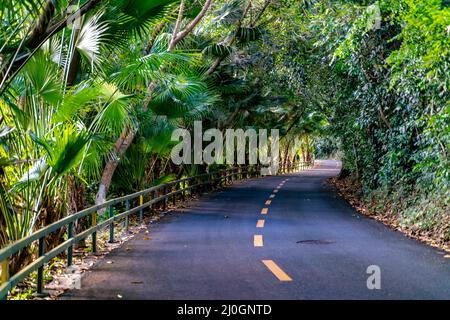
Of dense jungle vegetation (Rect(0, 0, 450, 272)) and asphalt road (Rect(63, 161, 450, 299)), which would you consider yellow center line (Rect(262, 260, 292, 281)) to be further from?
dense jungle vegetation (Rect(0, 0, 450, 272))

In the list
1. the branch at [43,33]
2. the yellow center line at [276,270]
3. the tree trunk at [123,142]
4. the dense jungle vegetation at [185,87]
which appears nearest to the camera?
the branch at [43,33]

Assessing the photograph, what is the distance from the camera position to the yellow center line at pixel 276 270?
24.7ft

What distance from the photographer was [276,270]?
8.07m

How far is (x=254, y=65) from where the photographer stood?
23125mm

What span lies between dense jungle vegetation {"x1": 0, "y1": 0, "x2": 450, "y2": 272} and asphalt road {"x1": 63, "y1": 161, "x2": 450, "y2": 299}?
1.49 metres

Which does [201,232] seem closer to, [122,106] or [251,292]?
[122,106]

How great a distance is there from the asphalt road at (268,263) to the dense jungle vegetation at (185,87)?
58.7 inches

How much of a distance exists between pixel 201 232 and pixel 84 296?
591cm

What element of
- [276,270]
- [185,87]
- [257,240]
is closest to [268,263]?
[276,270]

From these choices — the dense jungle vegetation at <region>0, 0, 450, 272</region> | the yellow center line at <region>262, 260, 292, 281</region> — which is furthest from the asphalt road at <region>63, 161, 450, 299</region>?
the dense jungle vegetation at <region>0, 0, 450, 272</region>

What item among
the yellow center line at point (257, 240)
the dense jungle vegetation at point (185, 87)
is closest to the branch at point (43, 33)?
the dense jungle vegetation at point (185, 87)

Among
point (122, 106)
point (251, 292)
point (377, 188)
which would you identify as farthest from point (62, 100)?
point (377, 188)

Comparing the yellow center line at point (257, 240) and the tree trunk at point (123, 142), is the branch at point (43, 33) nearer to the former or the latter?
the yellow center line at point (257, 240)

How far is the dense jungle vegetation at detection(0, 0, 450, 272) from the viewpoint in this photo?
7707mm
